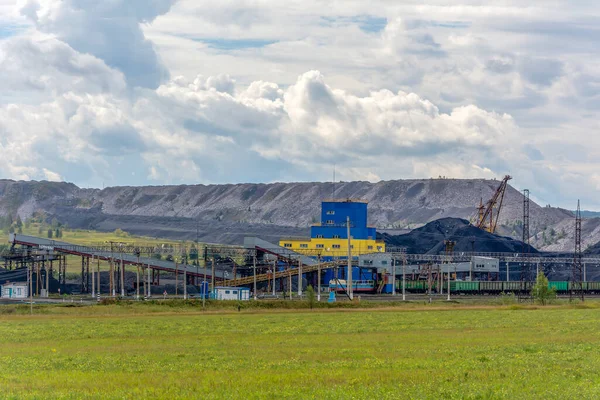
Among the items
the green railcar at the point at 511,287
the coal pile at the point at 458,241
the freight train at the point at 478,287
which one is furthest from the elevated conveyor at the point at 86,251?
the coal pile at the point at 458,241

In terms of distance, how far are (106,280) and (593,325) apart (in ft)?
311

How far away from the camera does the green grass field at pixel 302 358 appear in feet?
93.9

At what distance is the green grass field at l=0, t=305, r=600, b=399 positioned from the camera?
2862 centimetres

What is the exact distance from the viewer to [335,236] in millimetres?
148125

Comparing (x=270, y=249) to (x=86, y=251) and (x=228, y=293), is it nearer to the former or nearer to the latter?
(x=86, y=251)

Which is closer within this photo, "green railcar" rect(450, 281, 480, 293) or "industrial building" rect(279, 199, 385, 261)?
"green railcar" rect(450, 281, 480, 293)

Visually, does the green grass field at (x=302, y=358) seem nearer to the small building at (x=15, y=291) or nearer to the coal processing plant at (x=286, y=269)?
the coal processing plant at (x=286, y=269)

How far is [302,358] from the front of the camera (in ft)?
123

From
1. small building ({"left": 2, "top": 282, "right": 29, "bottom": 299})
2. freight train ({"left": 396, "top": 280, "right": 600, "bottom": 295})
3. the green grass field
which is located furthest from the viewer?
freight train ({"left": 396, "top": 280, "right": 600, "bottom": 295})

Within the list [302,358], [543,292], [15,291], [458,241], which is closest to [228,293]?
[15,291]

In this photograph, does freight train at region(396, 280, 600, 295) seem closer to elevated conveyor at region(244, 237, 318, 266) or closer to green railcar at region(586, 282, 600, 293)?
green railcar at region(586, 282, 600, 293)

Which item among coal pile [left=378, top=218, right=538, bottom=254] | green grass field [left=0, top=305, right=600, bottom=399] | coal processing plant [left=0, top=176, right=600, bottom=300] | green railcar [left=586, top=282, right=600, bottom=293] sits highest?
coal pile [left=378, top=218, right=538, bottom=254]

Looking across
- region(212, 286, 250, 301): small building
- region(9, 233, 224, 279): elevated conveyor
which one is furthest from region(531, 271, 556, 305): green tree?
region(9, 233, 224, 279): elevated conveyor

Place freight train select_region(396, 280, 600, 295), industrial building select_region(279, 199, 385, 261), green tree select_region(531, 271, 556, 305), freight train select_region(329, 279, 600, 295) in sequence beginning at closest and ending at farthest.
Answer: green tree select_region(531, 271, 556, 305) < freight train select_region(329, 279, 600, 295) < freight train select_region(396, 280, 600, 295) < industrial building select_region(279, 199, 385, 261)
